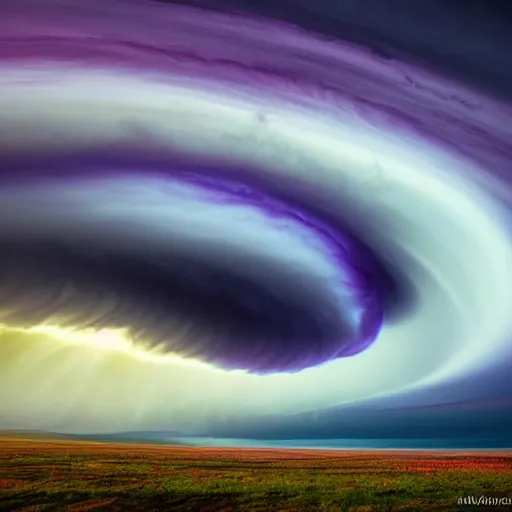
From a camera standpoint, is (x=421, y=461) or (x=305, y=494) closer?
(x=305, y=494)

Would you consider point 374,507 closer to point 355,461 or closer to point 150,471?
point 355,461

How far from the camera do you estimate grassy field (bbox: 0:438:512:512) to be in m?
6.64

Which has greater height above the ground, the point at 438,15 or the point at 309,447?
the point at 438,15

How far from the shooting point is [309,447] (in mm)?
8883

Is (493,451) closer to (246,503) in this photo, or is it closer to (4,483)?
(246,503)

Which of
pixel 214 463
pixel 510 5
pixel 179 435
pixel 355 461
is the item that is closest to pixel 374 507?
pixel 355 461

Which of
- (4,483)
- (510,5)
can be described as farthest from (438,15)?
(4,483)

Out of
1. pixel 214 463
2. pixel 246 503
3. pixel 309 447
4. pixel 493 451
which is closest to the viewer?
pixel 246 503

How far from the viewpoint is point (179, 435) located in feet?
26.0

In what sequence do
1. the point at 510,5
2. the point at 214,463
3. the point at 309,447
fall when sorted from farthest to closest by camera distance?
1. the point at 309,447
2. the point at 510,5
3. the point at 214,463

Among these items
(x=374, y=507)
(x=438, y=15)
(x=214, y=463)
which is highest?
(x=438, y=15)

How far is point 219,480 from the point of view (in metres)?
7.36

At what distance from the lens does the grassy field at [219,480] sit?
664cm

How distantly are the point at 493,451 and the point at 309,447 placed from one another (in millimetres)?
3426
